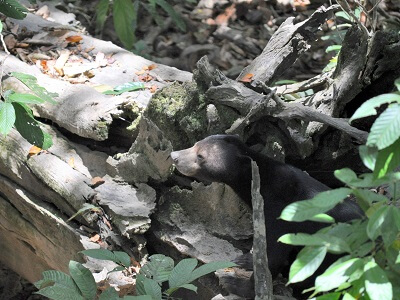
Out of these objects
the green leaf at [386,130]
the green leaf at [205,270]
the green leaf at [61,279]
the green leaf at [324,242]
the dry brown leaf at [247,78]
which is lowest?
the green leaf at [61,279]

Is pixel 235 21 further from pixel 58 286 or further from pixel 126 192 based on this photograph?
pixel 58 286

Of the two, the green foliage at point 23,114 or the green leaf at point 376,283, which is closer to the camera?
the green leaf at point 376,283

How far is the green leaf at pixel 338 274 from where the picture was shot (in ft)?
5.80

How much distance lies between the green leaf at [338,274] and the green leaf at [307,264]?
37 millimetres

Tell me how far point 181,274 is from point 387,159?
4.25 feet

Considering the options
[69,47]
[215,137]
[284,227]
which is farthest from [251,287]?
[69,47]

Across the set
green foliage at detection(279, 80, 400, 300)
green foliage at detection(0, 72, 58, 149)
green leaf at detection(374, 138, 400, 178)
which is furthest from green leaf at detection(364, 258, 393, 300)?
green foliage at detection(0, 72, 58, 149)

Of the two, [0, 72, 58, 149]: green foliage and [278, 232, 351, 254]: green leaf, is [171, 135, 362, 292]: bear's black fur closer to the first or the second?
[0, 72, 58, 149]: green foliage

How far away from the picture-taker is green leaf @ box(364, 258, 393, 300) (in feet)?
5.55

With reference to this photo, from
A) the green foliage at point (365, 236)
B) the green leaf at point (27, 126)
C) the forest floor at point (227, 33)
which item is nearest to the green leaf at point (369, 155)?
the green foliage at point (365, 236)

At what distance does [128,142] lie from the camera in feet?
13.6

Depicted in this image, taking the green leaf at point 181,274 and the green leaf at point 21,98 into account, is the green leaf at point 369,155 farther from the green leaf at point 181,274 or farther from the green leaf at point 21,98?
the green leaf at point 21,98

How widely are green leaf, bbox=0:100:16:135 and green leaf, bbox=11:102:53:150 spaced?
183 mm

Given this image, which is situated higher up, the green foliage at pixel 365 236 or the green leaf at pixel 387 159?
the green leaf at pixel 387 159
